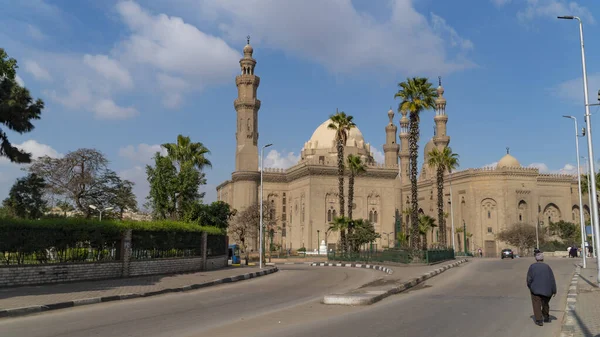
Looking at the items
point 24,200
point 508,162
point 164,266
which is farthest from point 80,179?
point 508,162

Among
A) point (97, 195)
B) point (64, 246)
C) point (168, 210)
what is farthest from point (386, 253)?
point (97, 195)

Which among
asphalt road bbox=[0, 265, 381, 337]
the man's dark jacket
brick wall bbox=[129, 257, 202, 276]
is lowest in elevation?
asphalt road bbox=[0, 265, 381, 337]

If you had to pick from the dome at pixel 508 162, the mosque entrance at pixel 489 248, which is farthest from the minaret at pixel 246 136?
the dome at pixel 508 162

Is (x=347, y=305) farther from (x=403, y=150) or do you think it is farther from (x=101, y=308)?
(x=403, y=150)

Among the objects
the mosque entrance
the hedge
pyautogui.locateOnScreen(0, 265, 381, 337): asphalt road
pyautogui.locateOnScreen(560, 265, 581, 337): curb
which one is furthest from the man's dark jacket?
the mosque entrance

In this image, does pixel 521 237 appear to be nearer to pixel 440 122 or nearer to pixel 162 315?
pixel 440 122

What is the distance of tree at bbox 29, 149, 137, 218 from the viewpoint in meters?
40.9

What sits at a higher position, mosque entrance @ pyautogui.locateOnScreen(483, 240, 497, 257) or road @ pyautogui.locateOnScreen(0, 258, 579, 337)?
road @ pyautogui.locateOnScreen(0, 258, 579, 337)

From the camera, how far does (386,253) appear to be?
33.5 meters

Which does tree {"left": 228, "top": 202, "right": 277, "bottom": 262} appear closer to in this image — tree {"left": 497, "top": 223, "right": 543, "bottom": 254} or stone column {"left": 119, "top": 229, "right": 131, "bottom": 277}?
tree {"left": 497, "top": 223, "right": 543, "bottom": 254}

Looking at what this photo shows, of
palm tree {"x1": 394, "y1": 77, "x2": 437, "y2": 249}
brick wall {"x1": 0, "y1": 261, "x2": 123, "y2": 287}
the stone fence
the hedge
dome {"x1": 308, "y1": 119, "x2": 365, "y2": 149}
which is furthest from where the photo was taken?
dome {"x1": 308, "y1": 119, "x2": 365, "y2": 149}

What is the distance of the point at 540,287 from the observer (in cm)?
906

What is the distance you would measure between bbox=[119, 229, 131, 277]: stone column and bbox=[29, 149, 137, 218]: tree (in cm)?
2328

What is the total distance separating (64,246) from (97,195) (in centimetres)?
2652
